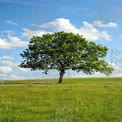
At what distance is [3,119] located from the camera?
17562 millimetres

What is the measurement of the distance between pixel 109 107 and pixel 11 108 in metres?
6.06

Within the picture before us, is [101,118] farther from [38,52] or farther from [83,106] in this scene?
[38,52]

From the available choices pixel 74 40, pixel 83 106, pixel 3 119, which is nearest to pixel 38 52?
pixel 74 40

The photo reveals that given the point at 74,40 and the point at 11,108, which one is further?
the point at 74,40

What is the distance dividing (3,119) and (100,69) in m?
55.6

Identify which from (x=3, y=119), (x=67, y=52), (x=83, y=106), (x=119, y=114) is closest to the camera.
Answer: (x=3, y=119)

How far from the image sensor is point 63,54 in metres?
69.3

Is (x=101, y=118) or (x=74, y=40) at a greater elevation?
(x=74, y=40)

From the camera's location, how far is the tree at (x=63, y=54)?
69.5 metres

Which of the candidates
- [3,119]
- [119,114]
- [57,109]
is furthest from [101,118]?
[3,119]

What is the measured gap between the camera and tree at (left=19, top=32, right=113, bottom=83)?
69.5m

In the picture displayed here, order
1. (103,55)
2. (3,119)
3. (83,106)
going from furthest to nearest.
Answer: (103,55)
(83,106)
(3,119)

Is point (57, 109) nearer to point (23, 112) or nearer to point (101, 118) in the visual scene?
point (23, 112)

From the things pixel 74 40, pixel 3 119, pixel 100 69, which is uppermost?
pixel 74 40
